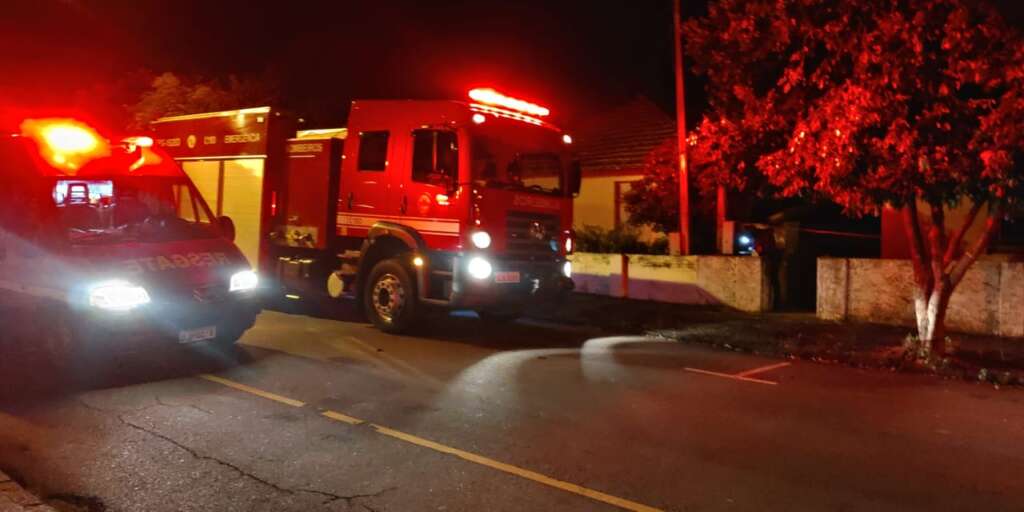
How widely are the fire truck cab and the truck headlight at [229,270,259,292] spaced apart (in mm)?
2254

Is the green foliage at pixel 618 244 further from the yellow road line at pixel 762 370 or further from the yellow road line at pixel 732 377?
the yellow road line at pixel 732 377

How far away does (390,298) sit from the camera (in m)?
10.8

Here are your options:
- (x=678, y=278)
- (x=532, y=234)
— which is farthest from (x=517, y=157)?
(x=678, y=278)

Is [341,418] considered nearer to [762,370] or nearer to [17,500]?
[17,500]

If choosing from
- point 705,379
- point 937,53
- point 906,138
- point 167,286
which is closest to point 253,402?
point 167,286

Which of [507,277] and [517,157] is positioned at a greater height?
[517,157]

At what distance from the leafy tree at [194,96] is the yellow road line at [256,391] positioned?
11830 mm

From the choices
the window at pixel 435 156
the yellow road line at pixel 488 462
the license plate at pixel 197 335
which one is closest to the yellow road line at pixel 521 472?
the yellow road line at pixel 488 462

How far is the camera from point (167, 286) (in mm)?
7789

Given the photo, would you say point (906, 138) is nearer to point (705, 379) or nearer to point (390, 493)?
point (705, 379)

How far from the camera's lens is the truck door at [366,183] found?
10.7 metres

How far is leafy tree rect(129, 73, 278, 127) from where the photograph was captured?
18359mm

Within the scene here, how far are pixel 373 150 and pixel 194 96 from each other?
9541 millimetres

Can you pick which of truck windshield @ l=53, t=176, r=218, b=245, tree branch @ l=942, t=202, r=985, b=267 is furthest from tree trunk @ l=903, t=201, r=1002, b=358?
truck windshield @ l=53, t=176, r=218, b=245
